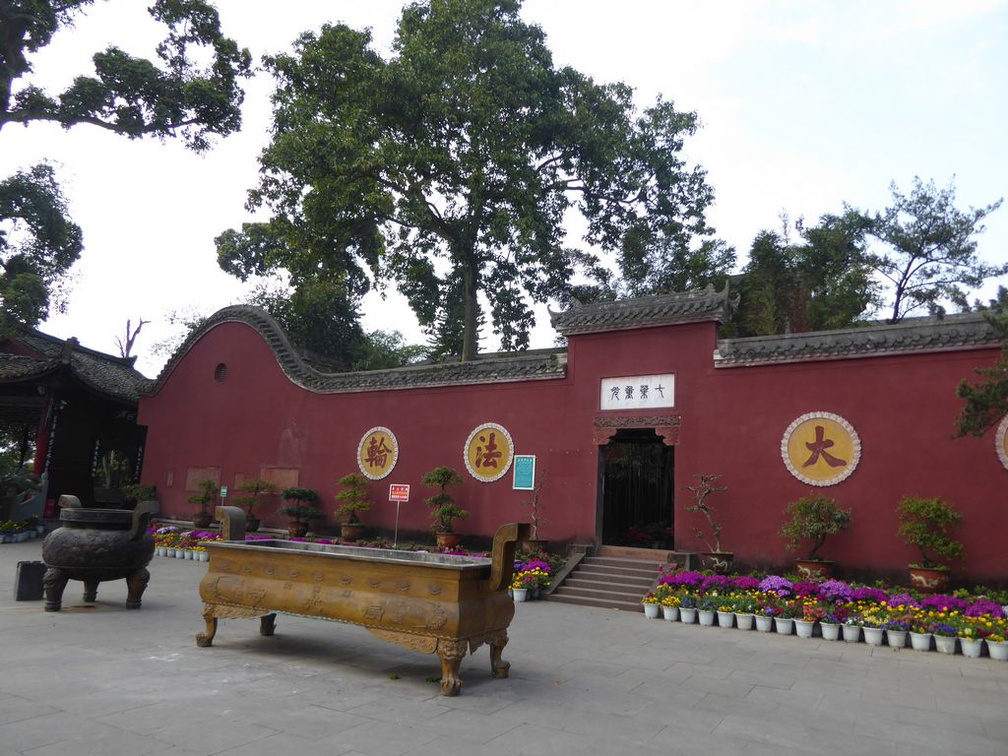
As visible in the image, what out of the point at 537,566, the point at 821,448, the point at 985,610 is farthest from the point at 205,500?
the point at 985,610

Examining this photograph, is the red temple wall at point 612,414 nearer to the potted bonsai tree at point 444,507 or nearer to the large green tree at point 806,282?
the potted bonsai tree at point 444,507

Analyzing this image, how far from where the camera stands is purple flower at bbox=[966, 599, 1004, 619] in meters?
6.23

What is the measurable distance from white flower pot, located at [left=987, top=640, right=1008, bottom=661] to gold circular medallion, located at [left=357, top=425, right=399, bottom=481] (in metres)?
8.42

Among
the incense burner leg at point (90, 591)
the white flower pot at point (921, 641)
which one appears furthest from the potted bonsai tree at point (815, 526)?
the incense burner leg at point (90, 591)

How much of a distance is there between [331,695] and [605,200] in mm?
15352

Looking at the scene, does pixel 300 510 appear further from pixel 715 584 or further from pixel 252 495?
pixel 715 584

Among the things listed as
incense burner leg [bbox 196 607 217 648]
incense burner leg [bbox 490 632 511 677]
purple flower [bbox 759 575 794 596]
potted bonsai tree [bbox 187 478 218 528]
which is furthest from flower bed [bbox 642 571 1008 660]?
potted bonsai tree [bbox 187 478 218 528]

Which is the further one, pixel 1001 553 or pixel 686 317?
pixel 686 317

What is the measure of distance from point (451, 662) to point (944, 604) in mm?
5263

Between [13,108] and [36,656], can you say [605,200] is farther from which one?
[36,656]

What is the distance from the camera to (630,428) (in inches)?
377

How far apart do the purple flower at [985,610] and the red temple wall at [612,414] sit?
38.6 inches

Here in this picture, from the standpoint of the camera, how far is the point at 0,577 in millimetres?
8078

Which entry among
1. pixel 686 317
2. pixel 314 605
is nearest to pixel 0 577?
pixel 314 605
